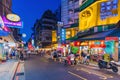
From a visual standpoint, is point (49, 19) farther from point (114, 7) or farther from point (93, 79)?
point (93, 79)

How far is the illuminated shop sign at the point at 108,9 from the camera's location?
37594 millimetres

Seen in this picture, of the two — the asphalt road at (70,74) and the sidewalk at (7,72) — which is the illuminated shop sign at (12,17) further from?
the asphalt road at (70,74)

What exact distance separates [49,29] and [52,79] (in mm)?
126932

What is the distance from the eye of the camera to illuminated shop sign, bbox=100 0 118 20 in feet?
123

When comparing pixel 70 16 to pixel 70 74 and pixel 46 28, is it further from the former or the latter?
pixel 46 28

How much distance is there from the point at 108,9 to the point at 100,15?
2.50 metres

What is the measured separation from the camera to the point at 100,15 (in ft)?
135

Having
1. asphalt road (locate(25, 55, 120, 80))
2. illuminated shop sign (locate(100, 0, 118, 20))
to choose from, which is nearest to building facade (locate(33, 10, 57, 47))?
illuminated shop sign (locate(100, 0, 118, 20))

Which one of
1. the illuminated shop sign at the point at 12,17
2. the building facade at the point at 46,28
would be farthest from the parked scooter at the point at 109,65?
the building facade at the point at 46,28

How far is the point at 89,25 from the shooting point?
44.5m

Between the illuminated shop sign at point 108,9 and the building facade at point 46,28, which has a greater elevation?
the building facade at point 46,28

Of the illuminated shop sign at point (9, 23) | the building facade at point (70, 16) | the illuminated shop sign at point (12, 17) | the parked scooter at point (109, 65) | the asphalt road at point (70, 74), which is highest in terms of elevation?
the building facade at point (70, 16)

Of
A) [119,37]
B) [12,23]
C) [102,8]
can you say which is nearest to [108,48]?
[119,37]

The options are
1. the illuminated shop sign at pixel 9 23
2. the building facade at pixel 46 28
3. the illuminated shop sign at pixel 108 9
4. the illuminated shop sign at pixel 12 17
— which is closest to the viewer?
the illuminated shop sign at pixel 108 9
